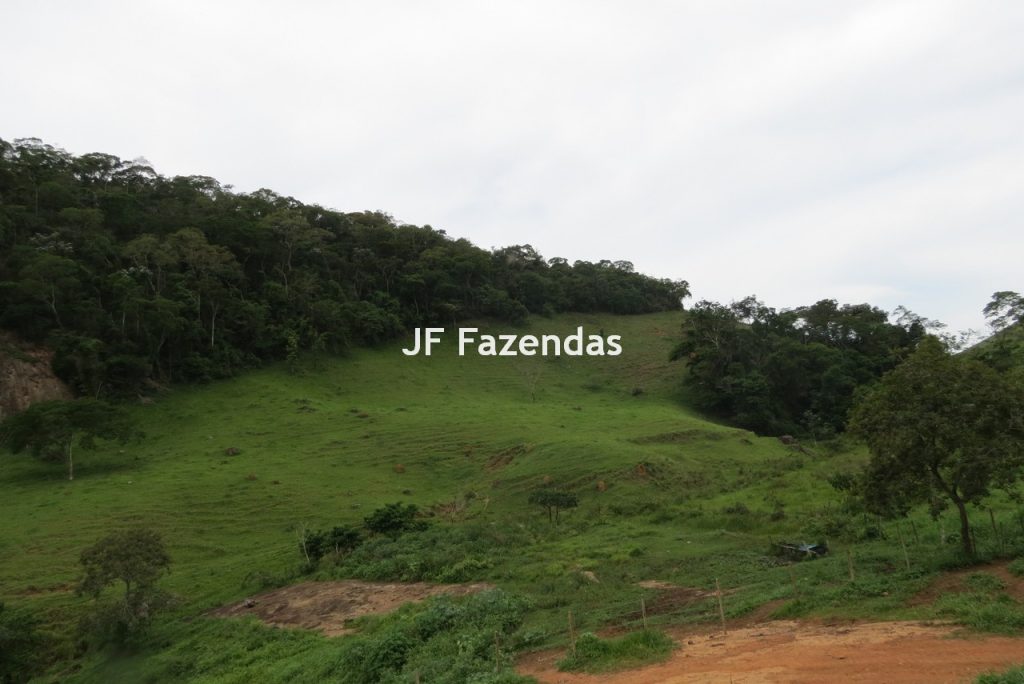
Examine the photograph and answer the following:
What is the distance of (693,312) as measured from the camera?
66.9 meters

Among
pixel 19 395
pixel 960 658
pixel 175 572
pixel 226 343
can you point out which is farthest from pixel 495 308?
pixel 960 658

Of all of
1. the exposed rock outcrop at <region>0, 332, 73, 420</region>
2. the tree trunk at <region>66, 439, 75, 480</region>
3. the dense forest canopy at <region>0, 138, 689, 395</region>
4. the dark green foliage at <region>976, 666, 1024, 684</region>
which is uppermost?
the dense forest canopy at <region>0, 138, 689, 395</region>

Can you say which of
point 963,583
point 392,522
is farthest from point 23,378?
point 963,583

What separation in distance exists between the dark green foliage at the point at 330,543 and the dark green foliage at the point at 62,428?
18.7m

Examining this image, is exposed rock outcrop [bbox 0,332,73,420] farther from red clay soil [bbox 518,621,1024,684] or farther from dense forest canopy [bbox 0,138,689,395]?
red clay soil [bbox 518,621,1024,684]

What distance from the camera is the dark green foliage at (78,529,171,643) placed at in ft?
70.3

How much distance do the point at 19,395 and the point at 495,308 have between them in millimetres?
46167

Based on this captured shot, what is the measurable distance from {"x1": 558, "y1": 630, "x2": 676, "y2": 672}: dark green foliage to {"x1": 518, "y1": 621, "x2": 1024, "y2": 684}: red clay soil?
0.90 feet

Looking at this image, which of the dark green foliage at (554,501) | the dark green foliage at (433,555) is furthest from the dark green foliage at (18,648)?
the dark green foliage at (554,501)

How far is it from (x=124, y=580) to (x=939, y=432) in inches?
942

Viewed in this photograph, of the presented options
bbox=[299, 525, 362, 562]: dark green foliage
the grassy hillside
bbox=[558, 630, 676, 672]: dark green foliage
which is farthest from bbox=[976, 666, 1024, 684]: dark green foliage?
bbox=[299, 525, 362, 562]: dark green foliage

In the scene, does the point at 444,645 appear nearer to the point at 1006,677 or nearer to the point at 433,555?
the point at 433,555

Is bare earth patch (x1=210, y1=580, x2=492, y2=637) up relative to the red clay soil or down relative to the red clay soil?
down

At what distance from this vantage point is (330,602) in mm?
22156
